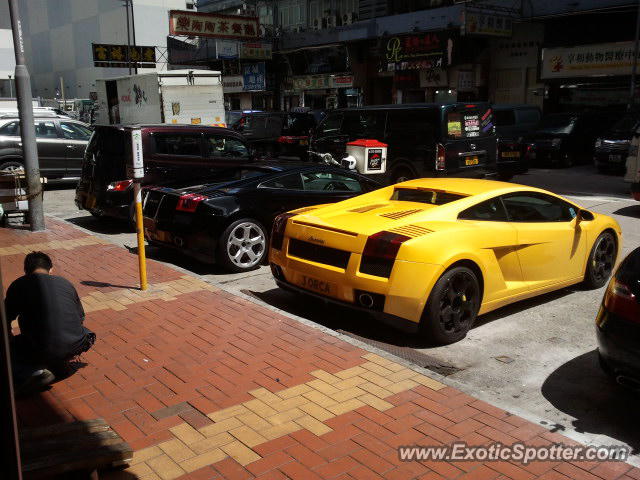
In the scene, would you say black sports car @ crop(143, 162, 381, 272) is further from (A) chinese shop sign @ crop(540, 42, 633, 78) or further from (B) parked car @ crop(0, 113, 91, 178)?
(A) chinese shop sign @ crop(540, 42, 633, 78)

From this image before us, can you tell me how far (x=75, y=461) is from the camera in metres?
3.15

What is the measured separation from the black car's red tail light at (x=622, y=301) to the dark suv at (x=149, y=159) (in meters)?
6.19

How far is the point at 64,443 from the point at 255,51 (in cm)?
3154

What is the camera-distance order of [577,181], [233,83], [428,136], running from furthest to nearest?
[233,83] < [577,181] < [428,136]

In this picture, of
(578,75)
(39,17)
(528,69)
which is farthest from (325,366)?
(39,17)

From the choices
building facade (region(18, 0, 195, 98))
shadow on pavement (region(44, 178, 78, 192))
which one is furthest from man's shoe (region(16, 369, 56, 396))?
building facade (region(18, 0, 195, 98))

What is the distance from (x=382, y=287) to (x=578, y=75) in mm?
20233

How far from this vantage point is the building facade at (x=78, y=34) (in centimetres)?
5609

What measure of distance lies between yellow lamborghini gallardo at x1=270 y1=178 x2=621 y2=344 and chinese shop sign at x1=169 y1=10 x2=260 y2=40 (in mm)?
23098

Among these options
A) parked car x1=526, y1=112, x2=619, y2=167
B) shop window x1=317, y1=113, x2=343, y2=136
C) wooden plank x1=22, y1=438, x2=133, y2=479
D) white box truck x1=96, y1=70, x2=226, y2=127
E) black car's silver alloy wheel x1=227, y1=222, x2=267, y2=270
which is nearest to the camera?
wooden plank x1=22, y1=438, x2=133, y2=479

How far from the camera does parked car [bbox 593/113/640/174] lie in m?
17.2

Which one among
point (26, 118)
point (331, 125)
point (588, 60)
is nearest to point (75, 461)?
point (26, 118)

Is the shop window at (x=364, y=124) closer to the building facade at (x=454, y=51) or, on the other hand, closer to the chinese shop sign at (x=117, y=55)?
the building facade at (x=454, y=51)

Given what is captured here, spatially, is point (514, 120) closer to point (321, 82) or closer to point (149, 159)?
point (149, 159)
